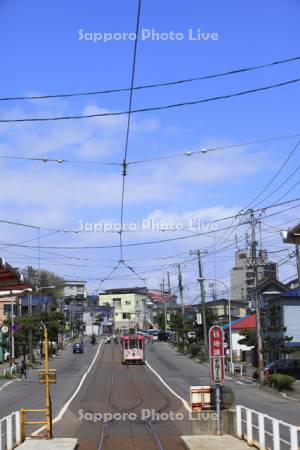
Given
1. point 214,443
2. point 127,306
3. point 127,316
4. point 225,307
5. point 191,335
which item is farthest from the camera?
point 127,306

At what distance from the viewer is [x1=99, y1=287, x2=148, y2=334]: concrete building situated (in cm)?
15538

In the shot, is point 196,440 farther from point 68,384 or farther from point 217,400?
point 68,384

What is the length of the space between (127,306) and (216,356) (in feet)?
462

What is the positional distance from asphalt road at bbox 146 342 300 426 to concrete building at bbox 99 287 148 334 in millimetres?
75189

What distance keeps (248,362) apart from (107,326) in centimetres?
8157

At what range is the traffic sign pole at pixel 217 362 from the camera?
59.9 feet

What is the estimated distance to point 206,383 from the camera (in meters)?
45.0

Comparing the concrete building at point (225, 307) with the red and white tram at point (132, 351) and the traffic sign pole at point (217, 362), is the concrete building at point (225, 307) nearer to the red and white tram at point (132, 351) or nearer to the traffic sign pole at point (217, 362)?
the red and white tram at point (132, 351)

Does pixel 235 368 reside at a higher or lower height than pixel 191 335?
lower

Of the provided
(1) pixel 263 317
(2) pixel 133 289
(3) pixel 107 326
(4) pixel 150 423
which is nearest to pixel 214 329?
(4) pixel 150 423

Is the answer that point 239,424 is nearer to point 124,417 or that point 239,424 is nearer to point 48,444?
point 48,444

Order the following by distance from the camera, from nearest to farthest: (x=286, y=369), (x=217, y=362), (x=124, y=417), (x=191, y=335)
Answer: (x=217, y=362) < (x=124, y=417) < (x=286, y=369) < (x=191, y=335)

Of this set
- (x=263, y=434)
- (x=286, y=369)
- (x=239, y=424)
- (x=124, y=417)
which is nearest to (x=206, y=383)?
(x=286, y=369)

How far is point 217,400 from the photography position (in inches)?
720
